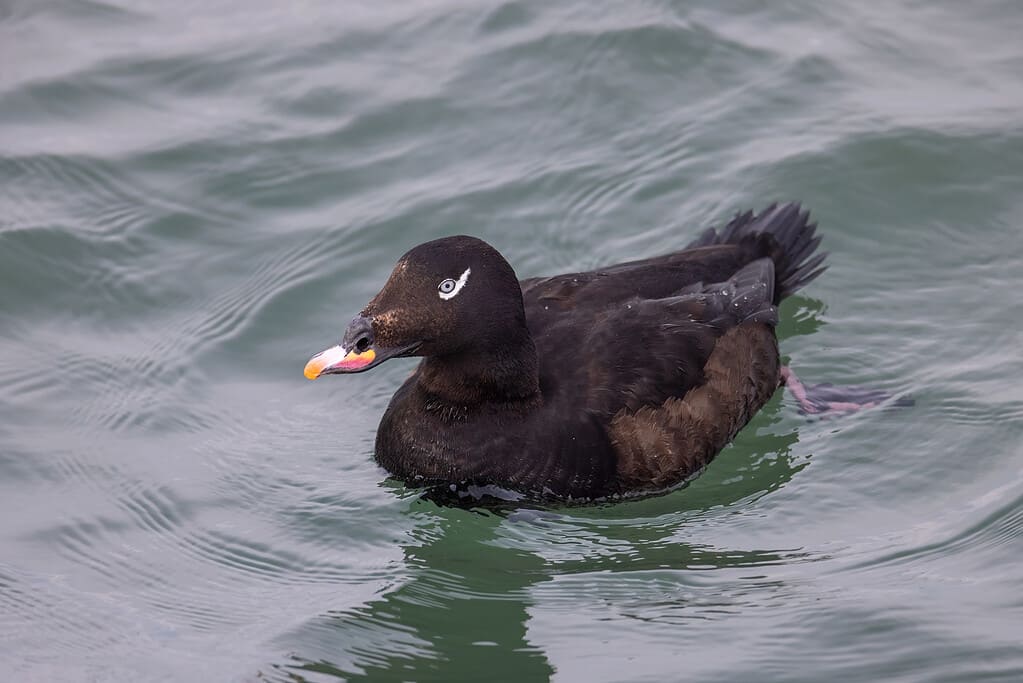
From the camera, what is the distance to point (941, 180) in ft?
29.2

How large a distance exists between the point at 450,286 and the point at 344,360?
1.84 feet

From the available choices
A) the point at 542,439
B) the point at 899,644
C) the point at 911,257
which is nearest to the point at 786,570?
the point at 899,644

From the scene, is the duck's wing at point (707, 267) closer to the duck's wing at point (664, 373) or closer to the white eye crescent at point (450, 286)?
the duck's wing at point (664, 373)

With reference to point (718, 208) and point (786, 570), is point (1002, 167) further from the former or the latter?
point (786, 570)

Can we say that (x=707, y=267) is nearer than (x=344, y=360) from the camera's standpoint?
No

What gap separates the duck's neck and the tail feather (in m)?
1.77

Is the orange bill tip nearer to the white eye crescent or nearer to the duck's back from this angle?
the white eye crescent

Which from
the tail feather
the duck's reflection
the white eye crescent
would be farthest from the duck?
the tail feather

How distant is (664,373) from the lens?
22.7 feet

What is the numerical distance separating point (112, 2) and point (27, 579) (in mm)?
5992

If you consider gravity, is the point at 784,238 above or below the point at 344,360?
above

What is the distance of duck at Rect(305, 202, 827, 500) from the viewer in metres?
6.37

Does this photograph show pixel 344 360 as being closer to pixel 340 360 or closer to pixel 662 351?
pixel 340 360

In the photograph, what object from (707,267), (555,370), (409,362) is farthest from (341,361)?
(707,267)
